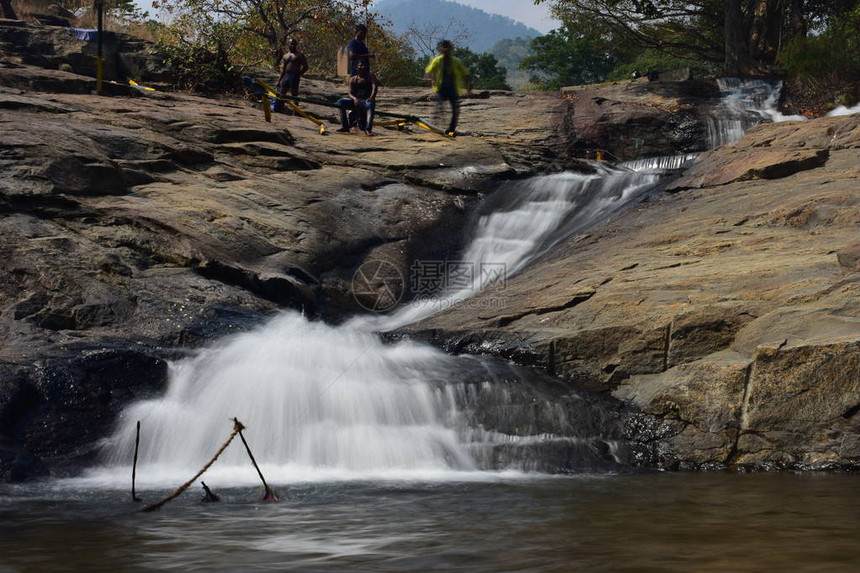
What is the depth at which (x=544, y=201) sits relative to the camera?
1614 cm

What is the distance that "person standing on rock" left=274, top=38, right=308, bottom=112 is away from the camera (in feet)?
66.1

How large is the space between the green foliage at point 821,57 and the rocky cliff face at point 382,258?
7.69 m

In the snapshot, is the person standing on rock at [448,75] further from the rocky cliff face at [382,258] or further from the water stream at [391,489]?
the water stream at [391,489]

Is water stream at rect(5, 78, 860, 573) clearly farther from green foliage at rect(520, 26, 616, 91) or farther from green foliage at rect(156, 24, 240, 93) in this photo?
green foliage at rect(520, 26, 616, 91)

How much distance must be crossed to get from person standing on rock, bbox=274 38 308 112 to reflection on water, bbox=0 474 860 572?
14.7 metres

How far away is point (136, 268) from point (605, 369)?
5935 mm

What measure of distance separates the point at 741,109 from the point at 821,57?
267 cm

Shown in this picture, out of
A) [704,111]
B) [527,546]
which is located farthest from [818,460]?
[704,111]

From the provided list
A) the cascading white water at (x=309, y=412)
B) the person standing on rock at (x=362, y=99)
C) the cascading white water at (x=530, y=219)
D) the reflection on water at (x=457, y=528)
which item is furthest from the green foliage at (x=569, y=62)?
the reflection on water at (x=457, y=528)

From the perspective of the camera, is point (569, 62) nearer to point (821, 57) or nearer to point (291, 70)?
point (821, 57)

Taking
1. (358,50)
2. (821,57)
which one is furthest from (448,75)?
(821,57)

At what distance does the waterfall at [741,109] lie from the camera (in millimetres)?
21609

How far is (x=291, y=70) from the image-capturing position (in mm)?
20375

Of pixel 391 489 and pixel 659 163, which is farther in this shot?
pixel 659 163
